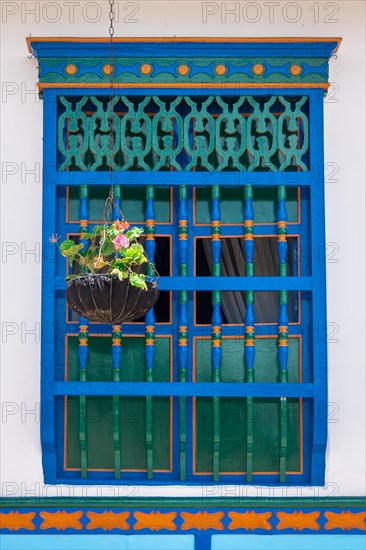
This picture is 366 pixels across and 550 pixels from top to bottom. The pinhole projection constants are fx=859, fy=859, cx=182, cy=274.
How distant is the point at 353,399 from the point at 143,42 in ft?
6.28

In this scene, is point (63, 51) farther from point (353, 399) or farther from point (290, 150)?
point (353, 399)

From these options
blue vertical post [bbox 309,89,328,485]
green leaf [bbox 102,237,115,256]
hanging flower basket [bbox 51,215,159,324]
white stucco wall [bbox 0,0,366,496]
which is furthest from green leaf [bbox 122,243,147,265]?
blue vertical post [bbox 309,89,328,485]

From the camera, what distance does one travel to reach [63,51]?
3.96m

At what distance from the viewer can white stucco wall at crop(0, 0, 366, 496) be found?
3963mm

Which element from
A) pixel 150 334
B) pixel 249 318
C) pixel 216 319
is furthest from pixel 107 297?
pixel 249 318

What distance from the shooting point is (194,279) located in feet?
12.9

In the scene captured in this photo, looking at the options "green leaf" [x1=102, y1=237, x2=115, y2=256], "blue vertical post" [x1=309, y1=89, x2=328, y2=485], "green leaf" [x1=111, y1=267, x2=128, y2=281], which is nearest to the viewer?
"green leaf" [x1=111, y1=267, x2=128, y2=281]

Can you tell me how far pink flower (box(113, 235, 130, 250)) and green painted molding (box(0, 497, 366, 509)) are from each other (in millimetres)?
1208

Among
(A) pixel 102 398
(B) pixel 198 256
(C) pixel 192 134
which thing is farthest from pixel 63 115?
(A) pixel 102 398

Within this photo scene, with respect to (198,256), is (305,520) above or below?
below

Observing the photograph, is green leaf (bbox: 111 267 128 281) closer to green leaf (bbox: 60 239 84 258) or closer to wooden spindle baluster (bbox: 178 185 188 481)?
green leaf (bbox: 60 239 84 258)

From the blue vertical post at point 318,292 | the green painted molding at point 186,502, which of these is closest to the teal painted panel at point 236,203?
the blue vertical post at point 318,292

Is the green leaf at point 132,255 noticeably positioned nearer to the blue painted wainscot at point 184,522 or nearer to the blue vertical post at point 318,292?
the blue vertical post at point 318,292

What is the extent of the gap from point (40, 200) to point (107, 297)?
33.4 inches
